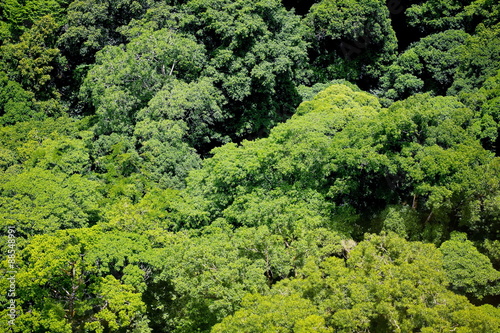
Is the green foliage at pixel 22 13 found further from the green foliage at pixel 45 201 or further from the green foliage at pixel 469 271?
the green foliage at pixel 469 271

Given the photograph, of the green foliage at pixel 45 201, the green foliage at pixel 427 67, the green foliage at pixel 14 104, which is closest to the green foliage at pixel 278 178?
the green foliage at pixel 45 201

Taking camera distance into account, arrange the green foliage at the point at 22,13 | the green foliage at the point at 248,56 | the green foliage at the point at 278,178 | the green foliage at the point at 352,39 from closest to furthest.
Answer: the green foliage at the point at 278,178 < the green foliage at the point at 248,56 < the green foliage at the point at 352,39 < the green foliage at the point at 22,13

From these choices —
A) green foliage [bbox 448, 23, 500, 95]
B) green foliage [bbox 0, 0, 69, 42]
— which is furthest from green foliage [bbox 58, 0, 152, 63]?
green foliage [bbox 448, 23, 500, 95]

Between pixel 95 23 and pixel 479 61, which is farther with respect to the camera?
pixel 95 23

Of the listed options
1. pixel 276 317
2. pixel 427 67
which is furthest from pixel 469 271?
pixel 427 67

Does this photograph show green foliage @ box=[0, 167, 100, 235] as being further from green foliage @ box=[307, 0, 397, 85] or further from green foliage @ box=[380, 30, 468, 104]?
green foliage @ box=[380, 30, 468, 104]

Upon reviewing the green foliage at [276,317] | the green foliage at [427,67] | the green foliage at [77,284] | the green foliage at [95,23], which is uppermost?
the green foliage at [95,23]

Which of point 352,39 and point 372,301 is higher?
point 352,39

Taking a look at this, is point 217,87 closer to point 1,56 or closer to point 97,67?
point 97,67

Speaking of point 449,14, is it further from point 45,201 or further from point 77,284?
point 77,284
